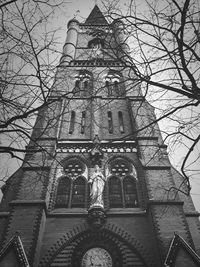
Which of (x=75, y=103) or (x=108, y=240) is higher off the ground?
(x=75, y=103)

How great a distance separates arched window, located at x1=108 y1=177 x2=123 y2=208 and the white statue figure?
65 centimetres

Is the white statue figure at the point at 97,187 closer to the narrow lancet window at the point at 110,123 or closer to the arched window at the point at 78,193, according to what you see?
the arched window at the point at 78,193

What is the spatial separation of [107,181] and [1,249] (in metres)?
4.70

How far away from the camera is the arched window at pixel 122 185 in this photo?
1017 centimetres

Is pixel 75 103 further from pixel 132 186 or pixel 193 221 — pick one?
pixel 193 221

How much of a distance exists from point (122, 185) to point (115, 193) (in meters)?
0.45

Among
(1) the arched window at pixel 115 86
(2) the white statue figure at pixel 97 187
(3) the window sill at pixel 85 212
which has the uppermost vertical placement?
(1) the arched window at pixel 115 86

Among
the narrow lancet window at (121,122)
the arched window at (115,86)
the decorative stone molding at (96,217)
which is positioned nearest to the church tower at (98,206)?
the decorative stone molding at (96,217)

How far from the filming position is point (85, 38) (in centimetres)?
2539

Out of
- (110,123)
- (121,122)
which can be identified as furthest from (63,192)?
(121,122)

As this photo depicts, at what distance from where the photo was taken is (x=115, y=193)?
10570 mm

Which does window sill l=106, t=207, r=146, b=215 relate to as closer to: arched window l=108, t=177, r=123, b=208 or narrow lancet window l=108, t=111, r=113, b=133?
arched window l=108, t=177, r=123, b=208

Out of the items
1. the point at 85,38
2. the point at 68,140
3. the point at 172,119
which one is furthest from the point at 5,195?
the point at 85,38

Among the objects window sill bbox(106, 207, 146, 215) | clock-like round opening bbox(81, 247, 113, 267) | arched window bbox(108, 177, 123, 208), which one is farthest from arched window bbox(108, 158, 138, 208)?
clock-like round opening bbox(81, 247, 113, 267)
